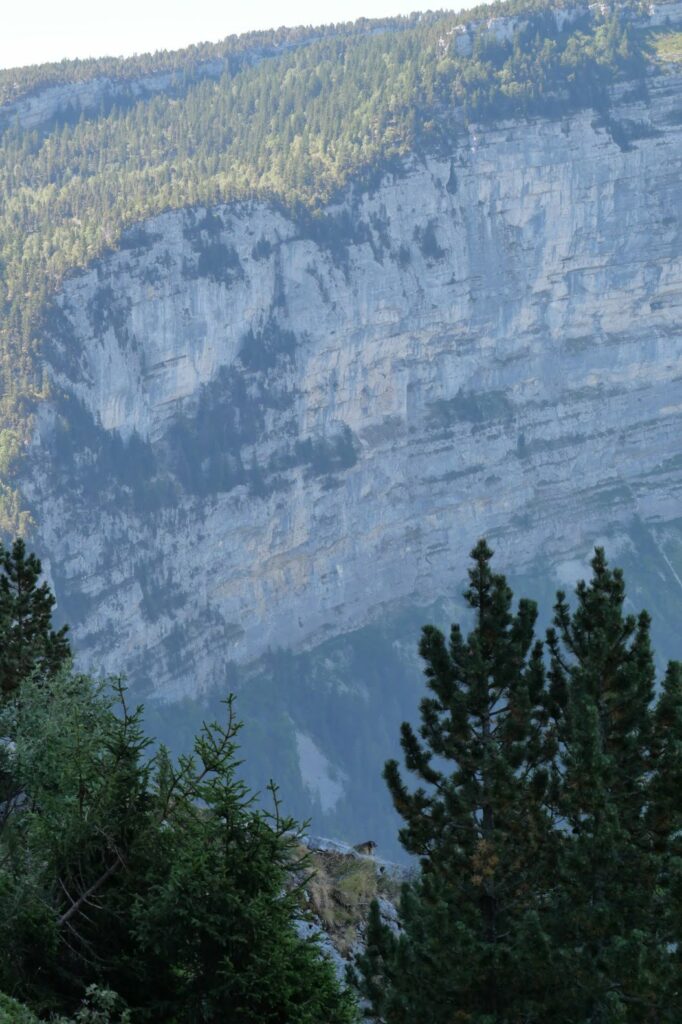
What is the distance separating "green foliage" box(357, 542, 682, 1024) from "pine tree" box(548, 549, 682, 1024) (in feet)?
0.12

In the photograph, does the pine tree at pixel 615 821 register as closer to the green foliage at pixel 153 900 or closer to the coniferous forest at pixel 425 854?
the coniferous forest at pixel 425 854

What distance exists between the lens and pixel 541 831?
103 ft

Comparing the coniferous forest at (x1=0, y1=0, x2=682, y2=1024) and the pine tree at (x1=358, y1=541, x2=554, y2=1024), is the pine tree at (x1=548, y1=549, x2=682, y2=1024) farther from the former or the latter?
the pine tree at (x1=358, y1=541, x2=554, y2=1024)

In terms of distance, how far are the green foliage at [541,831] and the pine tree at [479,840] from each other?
36mm

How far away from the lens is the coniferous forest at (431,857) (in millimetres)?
25969

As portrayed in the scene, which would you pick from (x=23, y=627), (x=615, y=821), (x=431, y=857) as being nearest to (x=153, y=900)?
(x=431, y=857)

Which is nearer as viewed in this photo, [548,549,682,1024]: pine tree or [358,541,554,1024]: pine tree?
[548,549,682,1024]: pine tree

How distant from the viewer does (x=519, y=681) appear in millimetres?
32344

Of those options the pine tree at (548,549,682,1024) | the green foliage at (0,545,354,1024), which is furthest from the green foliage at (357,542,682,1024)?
the green foliage at (0,545,354,1024)

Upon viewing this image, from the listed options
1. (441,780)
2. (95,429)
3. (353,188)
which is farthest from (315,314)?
(441,780)

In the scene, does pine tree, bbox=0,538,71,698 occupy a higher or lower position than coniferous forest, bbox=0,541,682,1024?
higher

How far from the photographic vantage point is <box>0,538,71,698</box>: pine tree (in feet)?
133

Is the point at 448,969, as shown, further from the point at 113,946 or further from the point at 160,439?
the point at 160,439

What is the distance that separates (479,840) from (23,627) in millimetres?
16993
